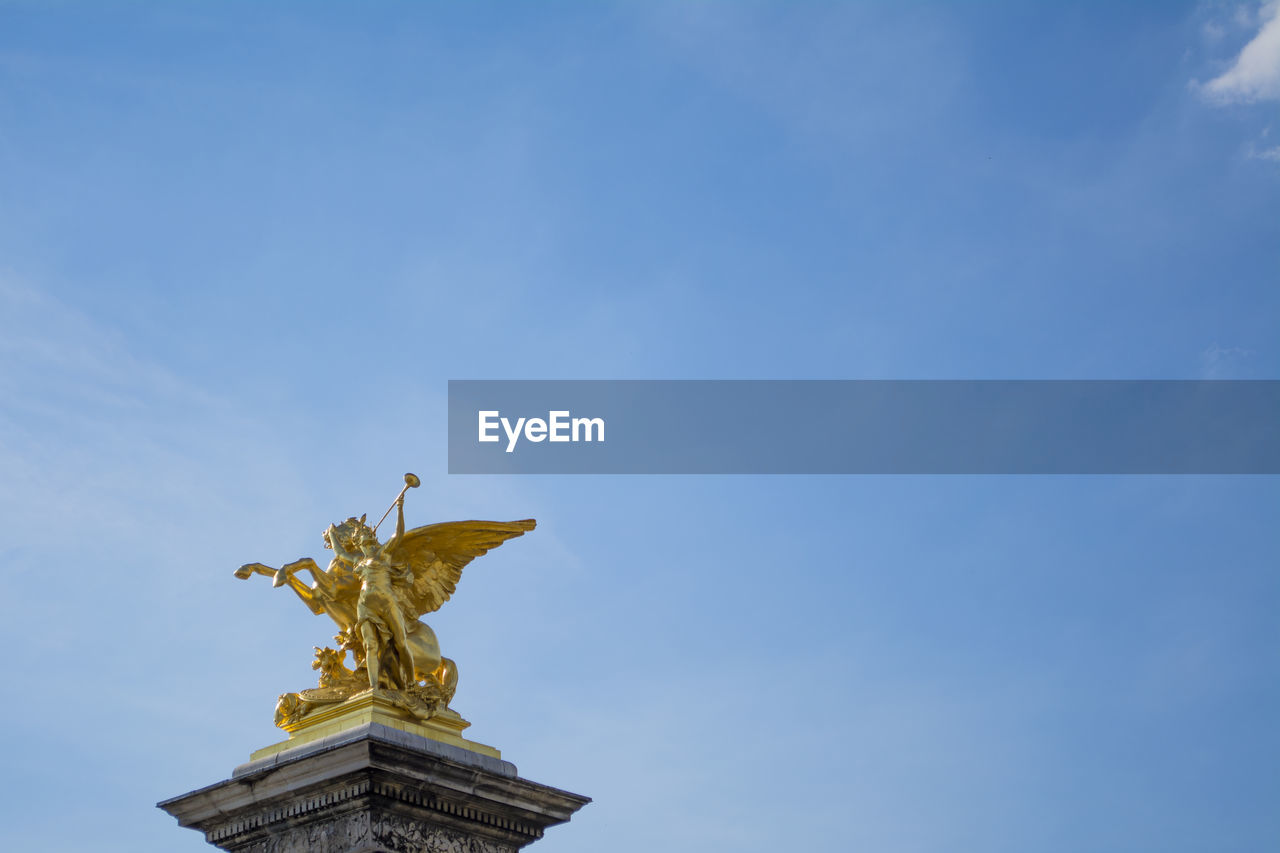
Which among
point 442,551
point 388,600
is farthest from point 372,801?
point 442,551

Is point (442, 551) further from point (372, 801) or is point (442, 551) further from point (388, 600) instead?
point (372, 801)

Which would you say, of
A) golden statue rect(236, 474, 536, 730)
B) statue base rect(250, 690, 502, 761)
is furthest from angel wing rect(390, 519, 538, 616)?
statue base rect(250, 690, 502, 761)

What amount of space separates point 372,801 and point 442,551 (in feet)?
13.0

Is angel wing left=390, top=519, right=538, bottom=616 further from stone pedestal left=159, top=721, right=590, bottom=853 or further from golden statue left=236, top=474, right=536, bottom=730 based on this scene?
stone pedestal left=159, top=721, right=590, bottom=853

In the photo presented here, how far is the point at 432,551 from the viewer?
66.0 feet

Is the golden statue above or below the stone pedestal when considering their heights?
above

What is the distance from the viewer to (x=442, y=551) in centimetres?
2020

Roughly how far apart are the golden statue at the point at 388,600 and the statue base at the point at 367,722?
0.08 m

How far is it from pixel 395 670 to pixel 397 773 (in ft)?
6.20

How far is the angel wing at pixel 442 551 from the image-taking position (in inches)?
782

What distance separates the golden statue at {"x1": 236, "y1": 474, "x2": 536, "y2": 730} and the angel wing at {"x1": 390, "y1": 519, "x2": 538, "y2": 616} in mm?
12

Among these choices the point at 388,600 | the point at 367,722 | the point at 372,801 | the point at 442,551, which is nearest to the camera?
the point at 372,801

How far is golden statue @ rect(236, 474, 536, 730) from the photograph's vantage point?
1867 cm

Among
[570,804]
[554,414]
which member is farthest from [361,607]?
[554,414]
